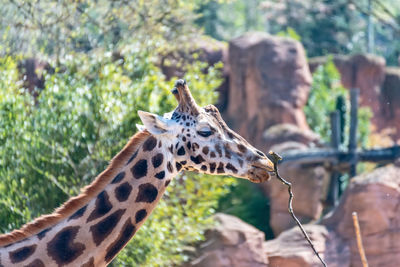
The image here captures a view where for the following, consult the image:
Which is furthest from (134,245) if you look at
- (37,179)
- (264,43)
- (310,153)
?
(264,43)

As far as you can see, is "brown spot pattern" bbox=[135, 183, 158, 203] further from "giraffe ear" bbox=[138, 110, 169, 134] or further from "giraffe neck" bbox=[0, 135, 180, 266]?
"giraffe ear" bbox=[138, 110, 169, 134]

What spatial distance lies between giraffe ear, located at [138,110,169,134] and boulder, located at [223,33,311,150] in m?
14.7

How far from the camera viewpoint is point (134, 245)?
9914 millimetres

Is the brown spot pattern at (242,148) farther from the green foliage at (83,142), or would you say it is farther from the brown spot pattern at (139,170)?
the green foliage at (83,142)

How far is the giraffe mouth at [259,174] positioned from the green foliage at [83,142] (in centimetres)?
400

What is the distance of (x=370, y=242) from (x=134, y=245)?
4.11 m

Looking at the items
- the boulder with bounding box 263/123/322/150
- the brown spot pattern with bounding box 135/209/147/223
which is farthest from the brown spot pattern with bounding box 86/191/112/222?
the boulder with bounding box 263/123/322/150

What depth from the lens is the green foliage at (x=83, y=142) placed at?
31.0ft

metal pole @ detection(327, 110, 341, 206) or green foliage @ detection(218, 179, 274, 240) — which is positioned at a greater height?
metal pole @ detection(327, 110, 341, 206)

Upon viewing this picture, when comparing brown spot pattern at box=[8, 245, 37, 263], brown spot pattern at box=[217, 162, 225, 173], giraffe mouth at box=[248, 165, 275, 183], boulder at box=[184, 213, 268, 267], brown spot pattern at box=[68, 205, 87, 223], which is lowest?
boulder at box=[184, 213, 268, 267]

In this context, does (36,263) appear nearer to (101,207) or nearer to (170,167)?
(101,207)

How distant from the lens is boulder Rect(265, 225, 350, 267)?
11.5 m

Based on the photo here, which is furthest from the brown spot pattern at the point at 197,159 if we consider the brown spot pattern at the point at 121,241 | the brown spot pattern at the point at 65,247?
the brown spot pattern at the point at 65,247

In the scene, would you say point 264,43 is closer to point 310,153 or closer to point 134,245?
point 310,153
